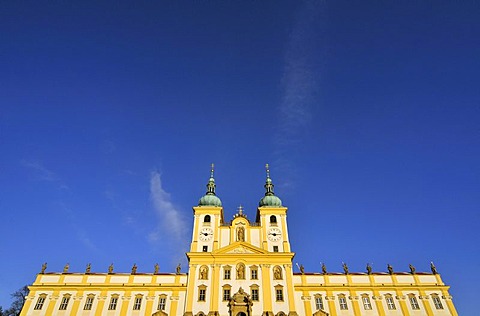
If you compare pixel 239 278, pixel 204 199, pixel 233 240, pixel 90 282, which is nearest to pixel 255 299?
pixel 239 278

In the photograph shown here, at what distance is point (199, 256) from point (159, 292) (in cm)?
730

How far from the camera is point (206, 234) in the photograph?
4488cm

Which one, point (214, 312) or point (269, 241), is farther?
point (269, 241)

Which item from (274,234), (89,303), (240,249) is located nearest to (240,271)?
(240,249)

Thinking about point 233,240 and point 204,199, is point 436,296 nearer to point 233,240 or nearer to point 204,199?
point 233,240

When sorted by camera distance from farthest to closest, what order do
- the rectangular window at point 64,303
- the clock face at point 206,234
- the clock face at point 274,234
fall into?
the clock face at point 274,234
the clock face at point 206,234
the rectangular window at point 64,303

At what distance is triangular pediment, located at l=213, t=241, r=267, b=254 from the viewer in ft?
139

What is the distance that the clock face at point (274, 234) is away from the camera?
44688 millimetres

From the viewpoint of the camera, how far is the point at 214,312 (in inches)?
1449

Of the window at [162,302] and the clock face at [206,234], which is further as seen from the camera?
the clock face at [206,234]

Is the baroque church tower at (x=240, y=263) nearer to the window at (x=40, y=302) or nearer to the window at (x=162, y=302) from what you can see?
the window at (x=162, y=302)

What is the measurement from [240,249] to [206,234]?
19.6 feet

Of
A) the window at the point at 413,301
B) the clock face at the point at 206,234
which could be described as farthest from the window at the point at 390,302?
the clock face at the point at 206,234

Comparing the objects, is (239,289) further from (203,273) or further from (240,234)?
(240,234)
